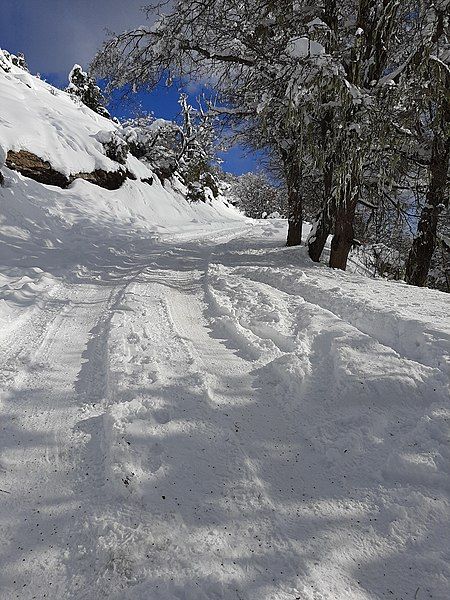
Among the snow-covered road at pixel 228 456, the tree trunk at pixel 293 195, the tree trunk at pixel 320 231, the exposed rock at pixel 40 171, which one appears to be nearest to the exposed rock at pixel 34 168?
the exposed rock at pixel 40 171

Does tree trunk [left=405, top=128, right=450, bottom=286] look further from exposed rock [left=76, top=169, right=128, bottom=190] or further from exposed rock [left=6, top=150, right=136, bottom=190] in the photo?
exposed rock [left=76, top=169, right=128, bottom=190]

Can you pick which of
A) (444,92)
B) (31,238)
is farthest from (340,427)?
(31,238)

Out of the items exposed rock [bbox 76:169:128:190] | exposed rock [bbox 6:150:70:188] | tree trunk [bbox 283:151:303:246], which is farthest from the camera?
exposed rock [bbox 76:169:128:190]

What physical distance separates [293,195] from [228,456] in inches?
311

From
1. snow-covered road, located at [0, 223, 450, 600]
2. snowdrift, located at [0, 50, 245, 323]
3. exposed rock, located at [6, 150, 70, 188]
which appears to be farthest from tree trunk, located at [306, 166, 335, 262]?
exposed rock, located at [6, 150, 70, 188]

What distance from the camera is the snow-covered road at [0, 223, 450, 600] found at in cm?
140

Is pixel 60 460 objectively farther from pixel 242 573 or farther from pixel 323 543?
pixel 323 543

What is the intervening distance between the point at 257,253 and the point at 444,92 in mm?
4930

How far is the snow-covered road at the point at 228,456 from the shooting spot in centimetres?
140

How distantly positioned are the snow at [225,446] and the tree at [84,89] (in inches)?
1009

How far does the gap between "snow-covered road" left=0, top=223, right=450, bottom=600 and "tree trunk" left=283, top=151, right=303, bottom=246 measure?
445cm

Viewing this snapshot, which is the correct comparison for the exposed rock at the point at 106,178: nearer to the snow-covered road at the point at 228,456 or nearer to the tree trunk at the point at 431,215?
the snow-covered road at the point at 228,456

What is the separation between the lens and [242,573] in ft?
4.56

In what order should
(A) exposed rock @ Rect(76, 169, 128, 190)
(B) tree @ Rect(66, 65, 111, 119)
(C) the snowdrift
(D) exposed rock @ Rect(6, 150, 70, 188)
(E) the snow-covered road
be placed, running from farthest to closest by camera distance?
(B) tree @ Rect(66, 65, 111, 119) < (A) exposed rock @ Rect(76, 169, 128, 190) < (D) exposed rock @ Rect(6, 150, 70, 188) < (C) the snowdrift < (E) the snow-covered road
